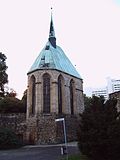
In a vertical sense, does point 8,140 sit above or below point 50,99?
below

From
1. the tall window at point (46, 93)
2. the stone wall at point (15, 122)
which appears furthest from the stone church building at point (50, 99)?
the stone wall at point (15, 122)

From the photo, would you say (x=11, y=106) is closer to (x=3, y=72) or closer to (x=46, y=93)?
(x=3, y=72)

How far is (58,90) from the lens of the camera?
36.2m

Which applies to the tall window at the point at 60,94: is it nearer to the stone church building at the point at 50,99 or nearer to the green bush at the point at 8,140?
the stone church building at the point at 50,99

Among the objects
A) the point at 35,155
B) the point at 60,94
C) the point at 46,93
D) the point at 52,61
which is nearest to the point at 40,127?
the point at 46,93

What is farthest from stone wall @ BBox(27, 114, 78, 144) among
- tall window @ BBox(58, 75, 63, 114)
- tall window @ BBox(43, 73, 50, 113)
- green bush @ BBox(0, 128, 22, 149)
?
green bush @ BBox(0, 128, 22, 149)

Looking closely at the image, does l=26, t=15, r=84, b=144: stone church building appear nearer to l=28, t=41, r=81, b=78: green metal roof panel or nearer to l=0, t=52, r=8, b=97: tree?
l=28, t=41, r=81, b=78: green metal roof panel

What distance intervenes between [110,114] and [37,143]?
806 inches

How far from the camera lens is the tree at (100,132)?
44.1 feet

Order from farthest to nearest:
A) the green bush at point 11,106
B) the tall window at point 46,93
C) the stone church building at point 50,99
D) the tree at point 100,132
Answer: the green bush at point 11,106, the tall window at point 46,93, the stone church building at point 50,99, the tree at point 100,132

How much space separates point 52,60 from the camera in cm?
3709

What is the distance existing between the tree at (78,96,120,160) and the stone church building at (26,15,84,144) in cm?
1891

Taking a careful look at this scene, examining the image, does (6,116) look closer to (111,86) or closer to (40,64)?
(40,64)

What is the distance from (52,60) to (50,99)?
532 centimetres
